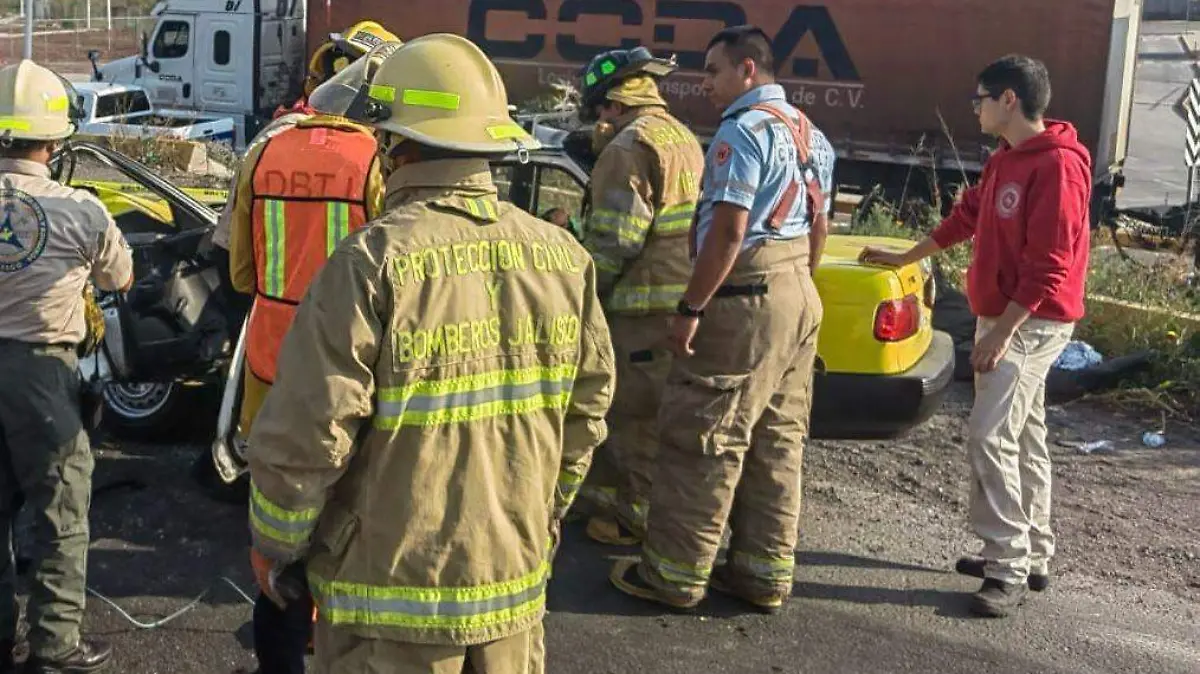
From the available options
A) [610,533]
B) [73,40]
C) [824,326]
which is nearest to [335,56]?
[610,533]

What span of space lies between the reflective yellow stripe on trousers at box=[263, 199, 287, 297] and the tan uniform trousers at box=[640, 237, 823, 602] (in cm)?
138

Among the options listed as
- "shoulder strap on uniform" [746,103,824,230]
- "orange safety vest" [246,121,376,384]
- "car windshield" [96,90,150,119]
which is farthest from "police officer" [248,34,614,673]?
"car windshield" [96,90,150,119]

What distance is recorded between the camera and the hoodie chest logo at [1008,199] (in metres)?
4.36

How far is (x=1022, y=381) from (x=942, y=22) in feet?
42.9

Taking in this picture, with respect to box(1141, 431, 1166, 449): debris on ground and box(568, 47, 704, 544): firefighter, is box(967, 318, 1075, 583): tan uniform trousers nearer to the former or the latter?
box(568, 47, 704, 544): firefighter

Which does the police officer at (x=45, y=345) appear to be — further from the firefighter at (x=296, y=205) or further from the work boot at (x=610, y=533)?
the work boot at (x=610, y=533)

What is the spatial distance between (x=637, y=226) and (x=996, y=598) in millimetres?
1819

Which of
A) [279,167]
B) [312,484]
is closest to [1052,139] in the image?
[279,167]

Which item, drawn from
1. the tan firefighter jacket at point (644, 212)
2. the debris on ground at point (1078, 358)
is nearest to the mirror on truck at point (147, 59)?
the debris on ground at point (1078, 358)

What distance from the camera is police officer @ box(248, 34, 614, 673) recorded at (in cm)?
230

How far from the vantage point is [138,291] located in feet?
17.3

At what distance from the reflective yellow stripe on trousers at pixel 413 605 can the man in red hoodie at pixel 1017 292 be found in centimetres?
247

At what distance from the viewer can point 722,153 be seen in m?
4.16

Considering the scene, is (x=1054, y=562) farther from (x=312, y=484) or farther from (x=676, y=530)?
(x=312, y=484)
